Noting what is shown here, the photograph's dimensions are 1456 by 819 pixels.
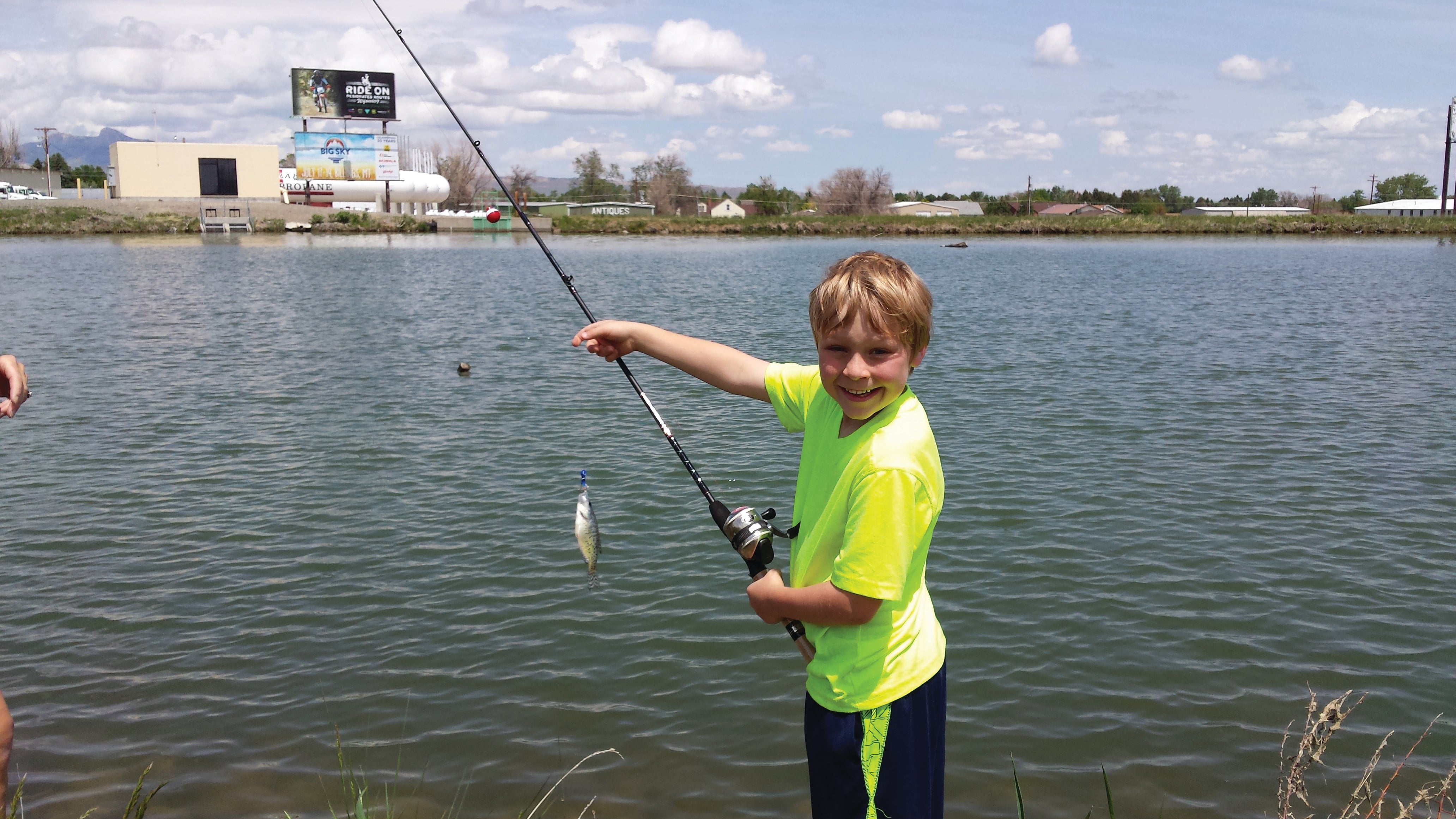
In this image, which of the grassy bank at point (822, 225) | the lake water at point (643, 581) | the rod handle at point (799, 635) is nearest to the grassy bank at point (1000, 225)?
the grassy bank at point (822, 225)

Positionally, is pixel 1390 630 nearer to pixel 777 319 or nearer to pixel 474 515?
pixel 474 515

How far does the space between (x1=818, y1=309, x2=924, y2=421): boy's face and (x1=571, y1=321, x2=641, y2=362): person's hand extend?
0.80 m

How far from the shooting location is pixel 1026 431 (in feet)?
37.2

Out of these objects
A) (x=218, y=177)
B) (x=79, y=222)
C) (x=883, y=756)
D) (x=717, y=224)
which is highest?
(x=218, y=177)

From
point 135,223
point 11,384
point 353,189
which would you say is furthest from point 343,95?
point 11,384

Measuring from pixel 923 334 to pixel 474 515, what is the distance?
6662mm

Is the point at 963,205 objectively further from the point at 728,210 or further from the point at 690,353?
the point at 690,353

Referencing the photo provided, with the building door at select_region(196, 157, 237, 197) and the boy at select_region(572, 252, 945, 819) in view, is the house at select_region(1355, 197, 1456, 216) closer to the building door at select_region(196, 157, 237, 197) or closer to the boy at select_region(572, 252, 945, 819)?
the building door at select_region(196, 157, 237, 197)

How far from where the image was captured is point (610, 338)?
309 cm

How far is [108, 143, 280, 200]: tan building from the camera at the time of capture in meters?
81.8

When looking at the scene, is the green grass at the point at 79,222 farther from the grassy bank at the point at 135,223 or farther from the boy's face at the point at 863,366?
the boy's face at the point at 863,366

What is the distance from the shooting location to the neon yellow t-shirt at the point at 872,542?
2262 mm

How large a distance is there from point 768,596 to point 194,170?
93609 mm

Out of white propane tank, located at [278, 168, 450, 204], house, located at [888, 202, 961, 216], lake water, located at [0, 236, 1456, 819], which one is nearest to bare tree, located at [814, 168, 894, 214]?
house, located at [888, 202, 961, 216]
